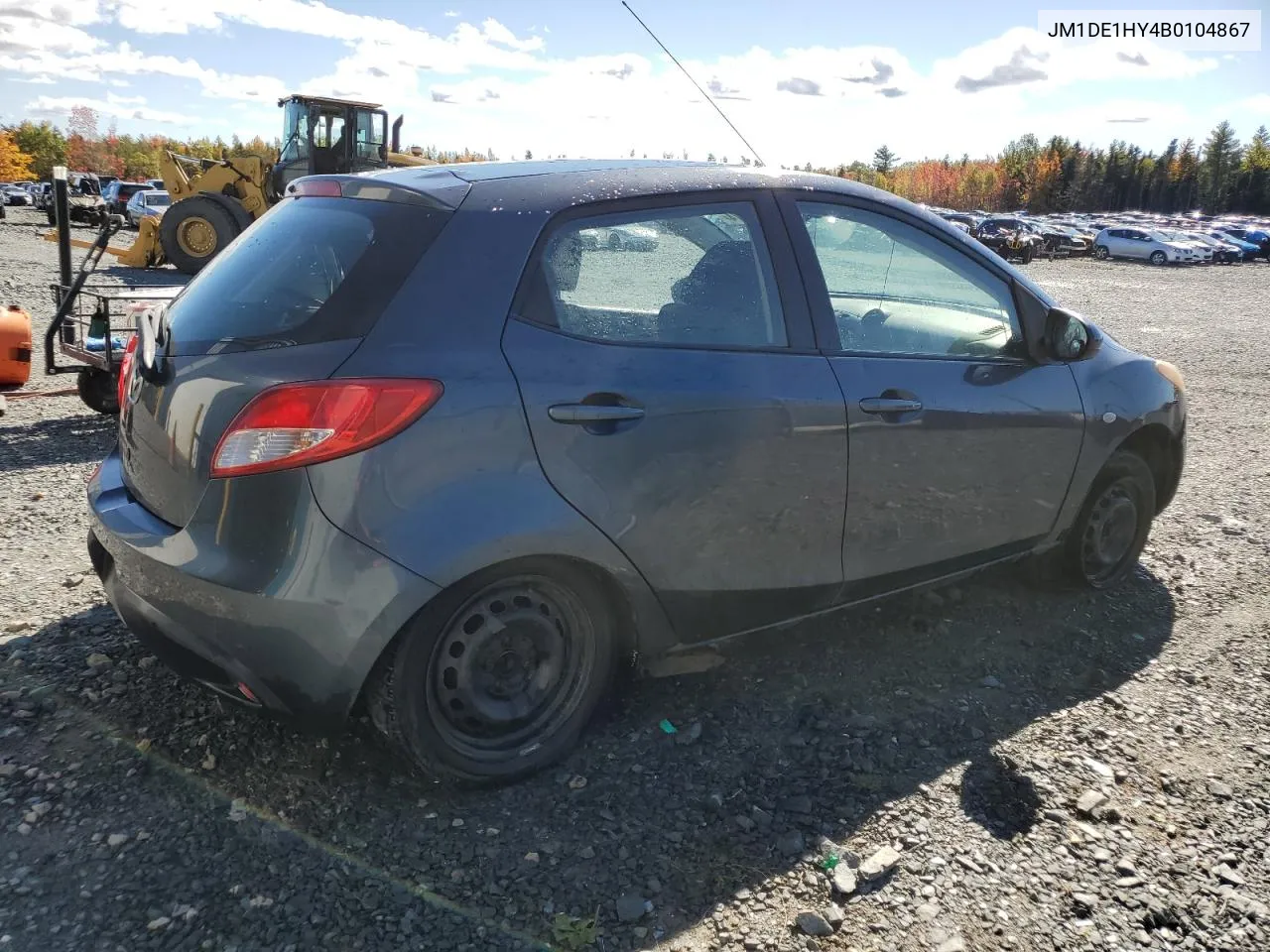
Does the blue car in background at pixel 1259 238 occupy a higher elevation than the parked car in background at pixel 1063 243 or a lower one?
higher

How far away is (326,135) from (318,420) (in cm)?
1734

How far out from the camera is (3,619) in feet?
12.3

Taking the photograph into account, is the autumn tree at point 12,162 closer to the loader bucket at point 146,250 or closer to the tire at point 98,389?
the loader bucket at point 146,250

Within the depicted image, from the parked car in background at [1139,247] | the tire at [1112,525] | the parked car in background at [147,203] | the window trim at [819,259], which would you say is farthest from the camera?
the parked car in background at [1139,247]

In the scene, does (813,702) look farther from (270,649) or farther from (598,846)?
(270,649)

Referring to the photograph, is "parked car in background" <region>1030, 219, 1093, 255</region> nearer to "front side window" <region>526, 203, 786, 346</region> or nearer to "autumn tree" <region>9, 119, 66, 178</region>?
"front side window" <region>526, 203, 786, 346</region>

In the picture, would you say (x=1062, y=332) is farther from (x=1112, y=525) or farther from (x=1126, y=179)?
(x=1126, y=179)

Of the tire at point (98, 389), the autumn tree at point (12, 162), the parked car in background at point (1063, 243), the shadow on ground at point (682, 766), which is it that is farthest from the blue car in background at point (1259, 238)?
the autumn tree at point (12, 162)

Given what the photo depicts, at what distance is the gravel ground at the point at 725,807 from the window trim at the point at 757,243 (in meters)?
1.22

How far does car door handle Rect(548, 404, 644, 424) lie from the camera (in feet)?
8.73

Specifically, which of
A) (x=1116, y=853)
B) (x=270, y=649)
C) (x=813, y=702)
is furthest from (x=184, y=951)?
(x=1116, y=853)

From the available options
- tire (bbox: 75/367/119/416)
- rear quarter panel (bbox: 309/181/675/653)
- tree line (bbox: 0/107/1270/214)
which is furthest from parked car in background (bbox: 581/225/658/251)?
tree line (bbox: 0/107/1270/214)

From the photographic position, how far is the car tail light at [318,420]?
2.43 meters

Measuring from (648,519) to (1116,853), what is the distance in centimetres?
154
